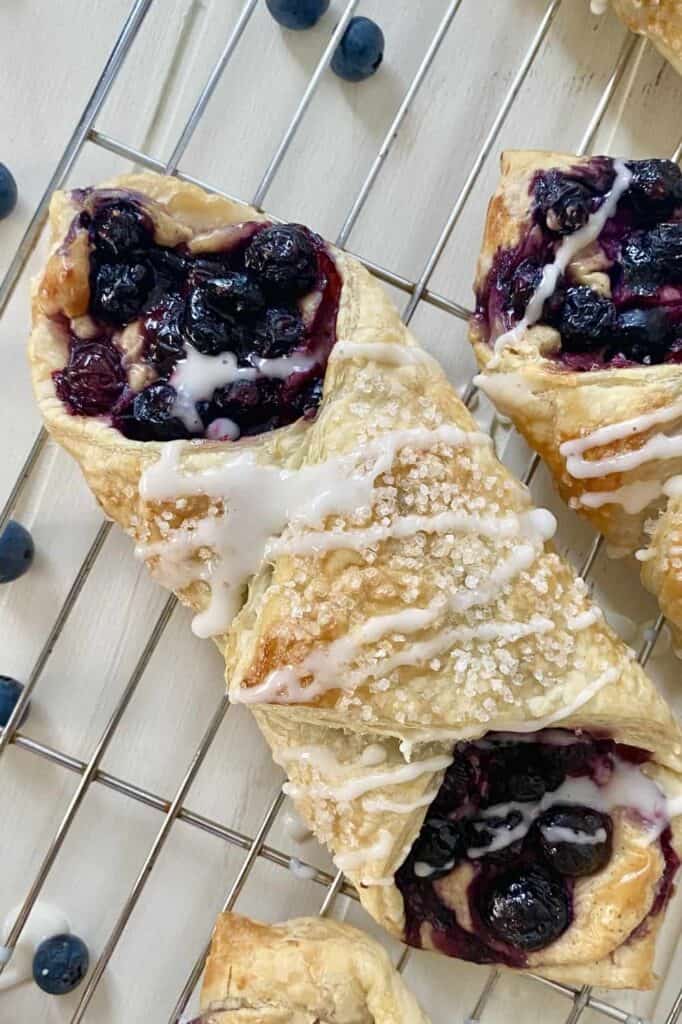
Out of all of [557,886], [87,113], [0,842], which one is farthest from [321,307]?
[0,842]

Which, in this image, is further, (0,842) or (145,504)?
(0,842)

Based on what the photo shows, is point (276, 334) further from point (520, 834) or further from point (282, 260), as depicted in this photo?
point (520, 834)

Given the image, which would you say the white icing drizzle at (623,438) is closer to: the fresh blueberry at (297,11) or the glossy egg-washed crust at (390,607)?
the glossy egg-washed crust at (390,607)

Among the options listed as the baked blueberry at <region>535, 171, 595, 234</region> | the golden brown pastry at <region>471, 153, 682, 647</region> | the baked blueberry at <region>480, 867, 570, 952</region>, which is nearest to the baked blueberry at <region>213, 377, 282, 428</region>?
the golden brown pastry at <region>471, 153, 682, 647</region>

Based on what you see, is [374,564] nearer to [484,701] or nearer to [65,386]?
[484,701]

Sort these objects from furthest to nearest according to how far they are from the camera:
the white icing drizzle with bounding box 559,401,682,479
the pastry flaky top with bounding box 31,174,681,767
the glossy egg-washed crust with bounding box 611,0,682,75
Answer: the glossy egg-washed crust with bounding box 611,0,682,75
the white icing drizzle with bounding box 559,401,682,479
the pastry flaky top with bounding box 31,174,681,767

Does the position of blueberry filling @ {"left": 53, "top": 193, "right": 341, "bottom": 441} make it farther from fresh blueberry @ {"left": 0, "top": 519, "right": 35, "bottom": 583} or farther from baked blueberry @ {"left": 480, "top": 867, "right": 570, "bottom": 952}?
baked blueberry @ {"left": 480, "top": 867, "right": 570, "bottom": 952}
